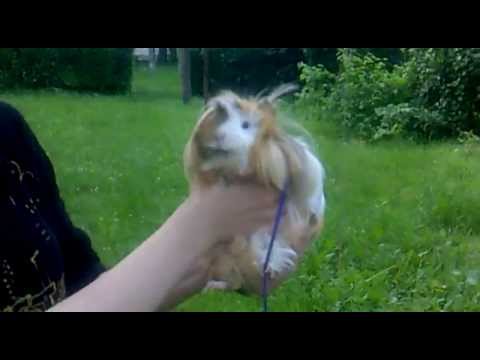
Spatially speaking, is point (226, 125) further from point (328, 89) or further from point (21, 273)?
point (328, 89)

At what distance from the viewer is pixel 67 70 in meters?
1.97

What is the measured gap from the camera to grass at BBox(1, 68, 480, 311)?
5.59 ft

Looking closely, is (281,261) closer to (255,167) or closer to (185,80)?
(255,167)

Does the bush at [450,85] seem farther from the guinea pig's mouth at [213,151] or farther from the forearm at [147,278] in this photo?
the forearm at [147,278]

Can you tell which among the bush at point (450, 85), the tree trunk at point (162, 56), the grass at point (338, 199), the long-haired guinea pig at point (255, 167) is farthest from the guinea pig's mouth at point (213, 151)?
the bush at point (450, 85)

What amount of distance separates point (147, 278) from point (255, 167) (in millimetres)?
142

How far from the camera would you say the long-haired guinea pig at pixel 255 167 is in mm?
606

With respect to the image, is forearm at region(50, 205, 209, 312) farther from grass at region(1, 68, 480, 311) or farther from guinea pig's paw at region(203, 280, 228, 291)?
grass at region(1, 68, 480, 311)

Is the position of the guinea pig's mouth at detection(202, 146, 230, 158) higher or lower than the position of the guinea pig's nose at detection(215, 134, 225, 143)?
lower

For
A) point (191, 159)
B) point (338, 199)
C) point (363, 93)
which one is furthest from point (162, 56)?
point (363, 93)

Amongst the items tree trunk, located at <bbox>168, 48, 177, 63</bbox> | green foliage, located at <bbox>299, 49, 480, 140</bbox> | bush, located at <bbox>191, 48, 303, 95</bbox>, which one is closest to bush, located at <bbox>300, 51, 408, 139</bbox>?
green foliage, located at <bbox>299, 49, 480, 140</bbox>

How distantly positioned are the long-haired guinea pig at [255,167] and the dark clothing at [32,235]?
0.11m
